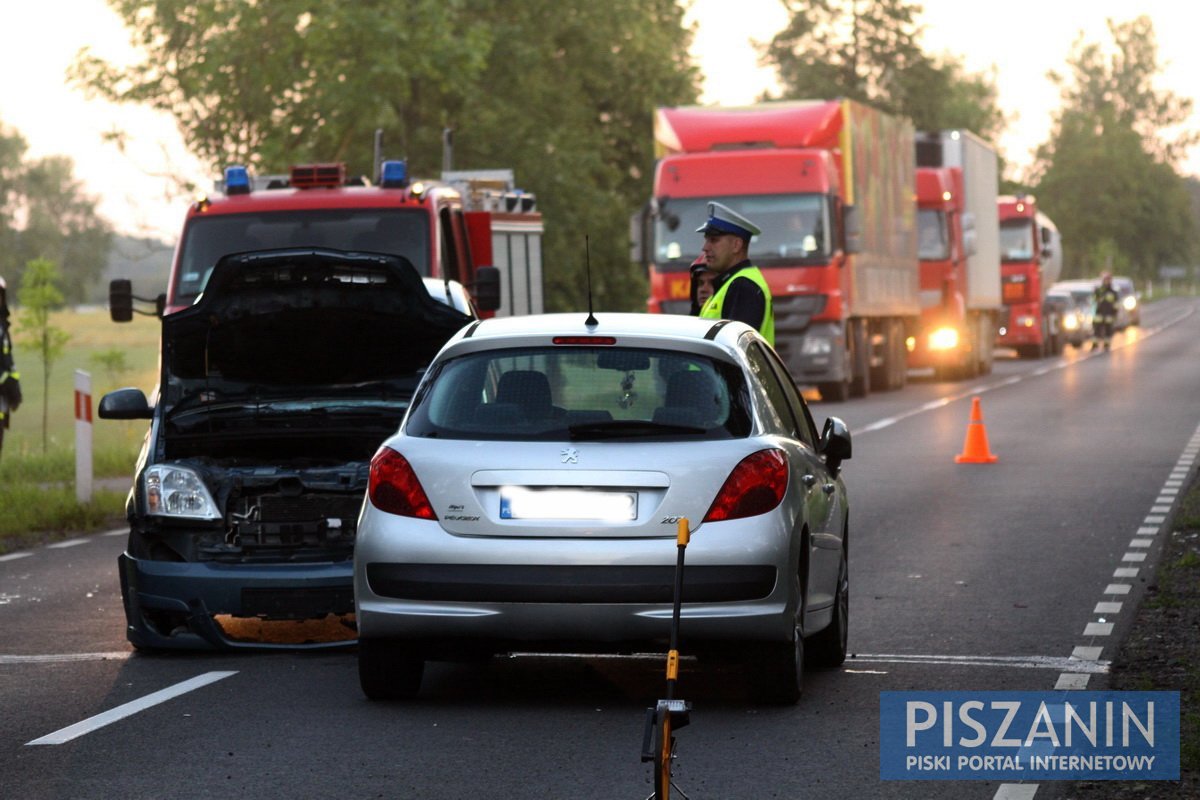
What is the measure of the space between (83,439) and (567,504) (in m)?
10.6

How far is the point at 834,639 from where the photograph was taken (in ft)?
30.8

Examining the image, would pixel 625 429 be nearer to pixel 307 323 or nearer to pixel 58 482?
pixel 307 323

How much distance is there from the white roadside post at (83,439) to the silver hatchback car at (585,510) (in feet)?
31.5

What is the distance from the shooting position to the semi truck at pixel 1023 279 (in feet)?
177

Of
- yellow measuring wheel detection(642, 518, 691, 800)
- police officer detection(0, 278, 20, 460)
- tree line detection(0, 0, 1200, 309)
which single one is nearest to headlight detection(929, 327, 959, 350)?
tree line detection(0, 0, 1200, 309)

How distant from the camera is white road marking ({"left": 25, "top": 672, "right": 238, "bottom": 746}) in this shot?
8.02 metres

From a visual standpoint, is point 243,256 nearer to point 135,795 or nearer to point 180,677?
point 180,677

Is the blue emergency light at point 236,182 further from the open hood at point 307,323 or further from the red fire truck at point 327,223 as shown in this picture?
the open hood at point 307,323

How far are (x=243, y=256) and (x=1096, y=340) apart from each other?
5100 cm

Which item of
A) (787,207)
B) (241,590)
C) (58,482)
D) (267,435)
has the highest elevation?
(787,207)

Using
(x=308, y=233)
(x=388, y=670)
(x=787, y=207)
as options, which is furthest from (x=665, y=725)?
(x=787, y=207)

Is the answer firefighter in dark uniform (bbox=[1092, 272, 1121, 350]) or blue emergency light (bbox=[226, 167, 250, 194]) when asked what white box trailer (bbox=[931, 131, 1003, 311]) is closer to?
firefighter in dark uniform (bbox=[1092, 272, 1121, 350])

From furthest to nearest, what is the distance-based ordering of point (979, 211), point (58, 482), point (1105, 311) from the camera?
point (1105, 311) → point (979, 211) → point (58, 482)

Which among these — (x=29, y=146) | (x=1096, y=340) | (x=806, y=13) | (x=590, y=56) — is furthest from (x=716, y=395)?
(x=29, y=146)
